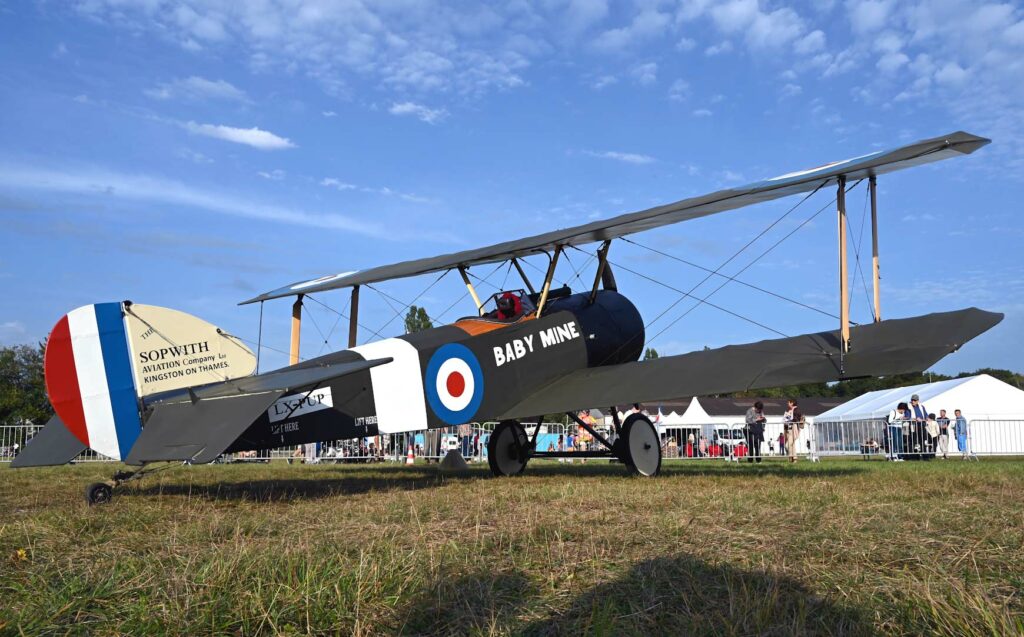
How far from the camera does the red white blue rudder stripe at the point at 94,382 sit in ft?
24.2

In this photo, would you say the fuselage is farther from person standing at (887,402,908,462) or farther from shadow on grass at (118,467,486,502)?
person standing at (887,402,908,462)

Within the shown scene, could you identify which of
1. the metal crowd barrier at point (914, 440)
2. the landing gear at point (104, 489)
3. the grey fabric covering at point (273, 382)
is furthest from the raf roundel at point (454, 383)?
the metal crowd barrier at point (914, 440)

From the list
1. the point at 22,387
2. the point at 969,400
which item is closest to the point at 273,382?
the point at 969,400

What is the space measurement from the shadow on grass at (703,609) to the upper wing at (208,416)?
3.93 metres

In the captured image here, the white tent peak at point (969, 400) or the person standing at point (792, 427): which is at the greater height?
the white tent peak at point (969, 400)

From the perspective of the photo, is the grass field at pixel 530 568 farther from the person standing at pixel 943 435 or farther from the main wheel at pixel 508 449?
the person standing at pixel 943 435

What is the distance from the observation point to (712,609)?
2850 millimetres

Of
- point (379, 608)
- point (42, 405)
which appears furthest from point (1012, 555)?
point (42, 405)

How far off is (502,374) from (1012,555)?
6868 millimetres

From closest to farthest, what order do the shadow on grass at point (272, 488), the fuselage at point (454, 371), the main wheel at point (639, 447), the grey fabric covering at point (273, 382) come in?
the grey fabric covering at point (273, 382)
the shadow on grass at point (272, 488)
the fuselage at point (454, 371)
the main wheel at point (639, 447)

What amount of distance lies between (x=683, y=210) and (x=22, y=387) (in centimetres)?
6263

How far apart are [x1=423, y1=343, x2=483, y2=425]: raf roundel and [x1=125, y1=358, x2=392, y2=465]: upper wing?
1.48m

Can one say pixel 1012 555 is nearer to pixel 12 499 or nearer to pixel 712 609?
pixel 712 609

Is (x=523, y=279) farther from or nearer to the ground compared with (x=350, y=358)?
farther from the ground
